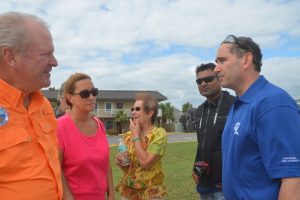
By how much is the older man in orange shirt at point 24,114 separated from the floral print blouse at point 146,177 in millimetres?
2037

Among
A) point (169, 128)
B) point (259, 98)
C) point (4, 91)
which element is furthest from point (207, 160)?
point (169, 128)

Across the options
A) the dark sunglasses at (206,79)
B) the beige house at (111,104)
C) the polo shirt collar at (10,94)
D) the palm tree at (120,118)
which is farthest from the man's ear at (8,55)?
the beige house at (111,104)

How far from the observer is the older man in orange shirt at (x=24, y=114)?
8.09ft

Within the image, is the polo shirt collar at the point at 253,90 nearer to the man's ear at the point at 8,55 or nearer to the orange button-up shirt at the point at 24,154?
the orange button-up shirt at the point at 24,154

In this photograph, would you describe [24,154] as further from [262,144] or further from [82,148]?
[262,144]

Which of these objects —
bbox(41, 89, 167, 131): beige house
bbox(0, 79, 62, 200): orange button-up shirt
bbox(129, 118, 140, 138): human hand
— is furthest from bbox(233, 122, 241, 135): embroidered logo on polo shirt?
bbox(41, 89, 167, 131): beige house

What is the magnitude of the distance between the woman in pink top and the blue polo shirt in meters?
1.34

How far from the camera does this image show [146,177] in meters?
4.70

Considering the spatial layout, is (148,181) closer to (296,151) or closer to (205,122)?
(205,122)

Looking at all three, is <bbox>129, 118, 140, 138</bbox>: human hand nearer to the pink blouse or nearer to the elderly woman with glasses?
the elderly woman with glasses

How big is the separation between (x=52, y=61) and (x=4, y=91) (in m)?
0.39

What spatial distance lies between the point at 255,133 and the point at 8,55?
1.84 m

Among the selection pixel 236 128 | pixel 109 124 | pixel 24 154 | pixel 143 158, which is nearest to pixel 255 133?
pixel 236 128

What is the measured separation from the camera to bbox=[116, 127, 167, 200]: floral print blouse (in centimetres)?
467
